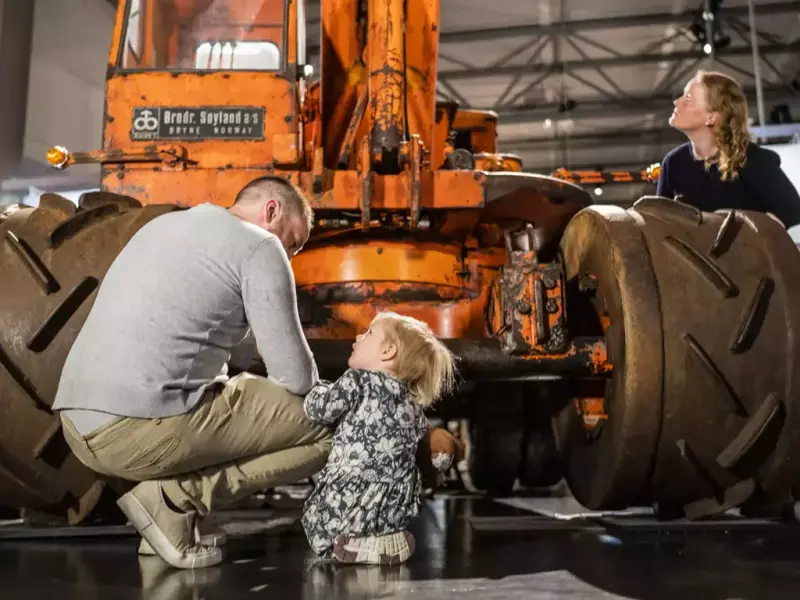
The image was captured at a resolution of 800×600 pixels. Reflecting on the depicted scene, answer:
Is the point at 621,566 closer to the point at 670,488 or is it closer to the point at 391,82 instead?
the point at 670,488

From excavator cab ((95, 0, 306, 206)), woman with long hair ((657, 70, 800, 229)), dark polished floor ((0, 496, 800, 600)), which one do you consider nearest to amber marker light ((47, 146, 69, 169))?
excavator cab ((95, 0, 306, 206))

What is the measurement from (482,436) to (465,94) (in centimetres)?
1186

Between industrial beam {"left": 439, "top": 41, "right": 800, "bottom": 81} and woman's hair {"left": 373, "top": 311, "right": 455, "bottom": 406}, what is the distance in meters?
11.9

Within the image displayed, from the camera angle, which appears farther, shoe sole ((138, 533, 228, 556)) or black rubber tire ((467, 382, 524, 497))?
black rubber tire ((467, 382, 524, 497))

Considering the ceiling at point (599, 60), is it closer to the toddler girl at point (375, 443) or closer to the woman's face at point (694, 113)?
the woman's face at point (694, 113)

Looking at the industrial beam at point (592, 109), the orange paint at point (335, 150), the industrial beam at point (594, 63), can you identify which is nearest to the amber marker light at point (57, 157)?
the orange paint at point (335, 150)

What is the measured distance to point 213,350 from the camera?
2400 millimetres

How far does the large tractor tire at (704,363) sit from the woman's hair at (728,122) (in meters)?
0.71

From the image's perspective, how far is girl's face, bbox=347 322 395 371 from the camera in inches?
98.4

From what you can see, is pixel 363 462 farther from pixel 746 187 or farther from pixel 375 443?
pixel 746 187

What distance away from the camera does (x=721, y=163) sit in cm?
314

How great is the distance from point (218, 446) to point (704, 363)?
1462 mm

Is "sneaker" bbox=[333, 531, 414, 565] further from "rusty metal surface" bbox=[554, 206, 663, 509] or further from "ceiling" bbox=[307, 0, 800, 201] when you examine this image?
"ceiling" bbox=[307, 0, 800, 201]

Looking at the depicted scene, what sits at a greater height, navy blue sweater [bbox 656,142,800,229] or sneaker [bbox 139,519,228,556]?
navy blue sweater [bbox 656,142,800,229]
